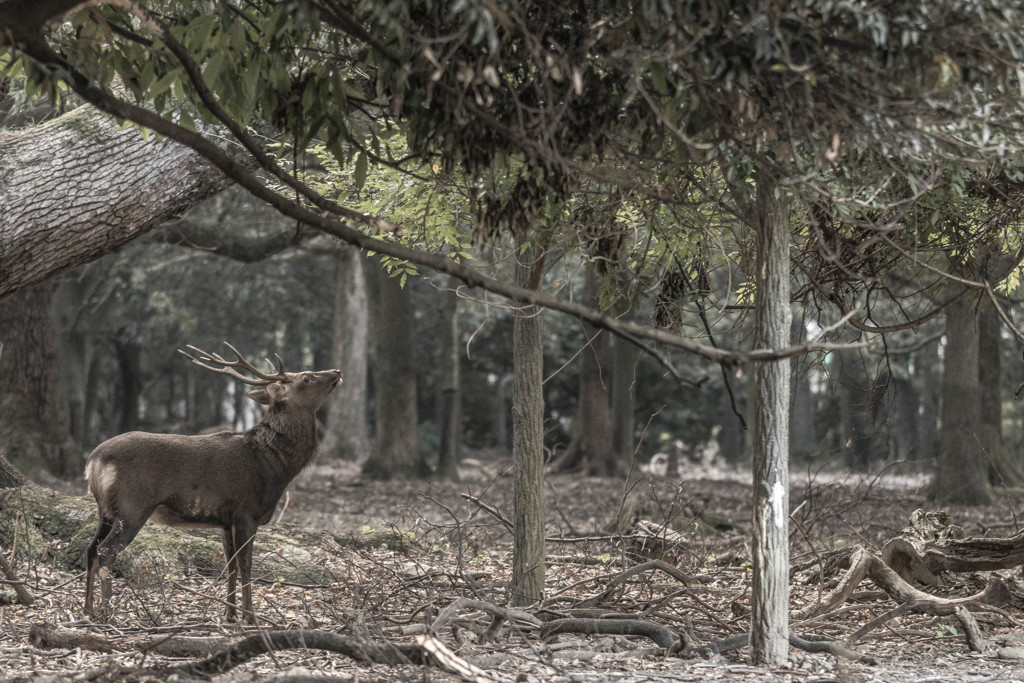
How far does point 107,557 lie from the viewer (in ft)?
22.4

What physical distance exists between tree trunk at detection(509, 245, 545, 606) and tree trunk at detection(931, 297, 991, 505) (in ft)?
35.6

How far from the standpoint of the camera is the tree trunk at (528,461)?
21.9 feet

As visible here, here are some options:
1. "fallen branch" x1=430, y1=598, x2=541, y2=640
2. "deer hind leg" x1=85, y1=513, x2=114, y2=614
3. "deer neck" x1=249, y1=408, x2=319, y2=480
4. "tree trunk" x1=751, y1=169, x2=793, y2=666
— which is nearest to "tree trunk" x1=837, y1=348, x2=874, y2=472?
"tree trunk" x1=751, y1=169, x2=793, y2=666

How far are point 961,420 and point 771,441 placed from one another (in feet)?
39.5

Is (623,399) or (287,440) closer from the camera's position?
(287,440)

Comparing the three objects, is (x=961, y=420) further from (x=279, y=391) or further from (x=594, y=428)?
(x=279, y=391)

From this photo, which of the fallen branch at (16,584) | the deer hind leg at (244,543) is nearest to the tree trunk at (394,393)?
the deer hind leg at (244,543)

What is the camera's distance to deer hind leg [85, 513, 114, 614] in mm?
6703

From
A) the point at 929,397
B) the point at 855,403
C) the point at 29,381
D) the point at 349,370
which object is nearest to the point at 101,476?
the point at 855,403

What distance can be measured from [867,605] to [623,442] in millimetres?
14638

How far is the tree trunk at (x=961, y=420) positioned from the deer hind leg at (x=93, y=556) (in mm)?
12822

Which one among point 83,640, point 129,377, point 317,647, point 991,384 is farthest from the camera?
point 129,377

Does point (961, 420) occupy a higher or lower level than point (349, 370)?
lower

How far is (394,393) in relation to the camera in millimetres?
19672
